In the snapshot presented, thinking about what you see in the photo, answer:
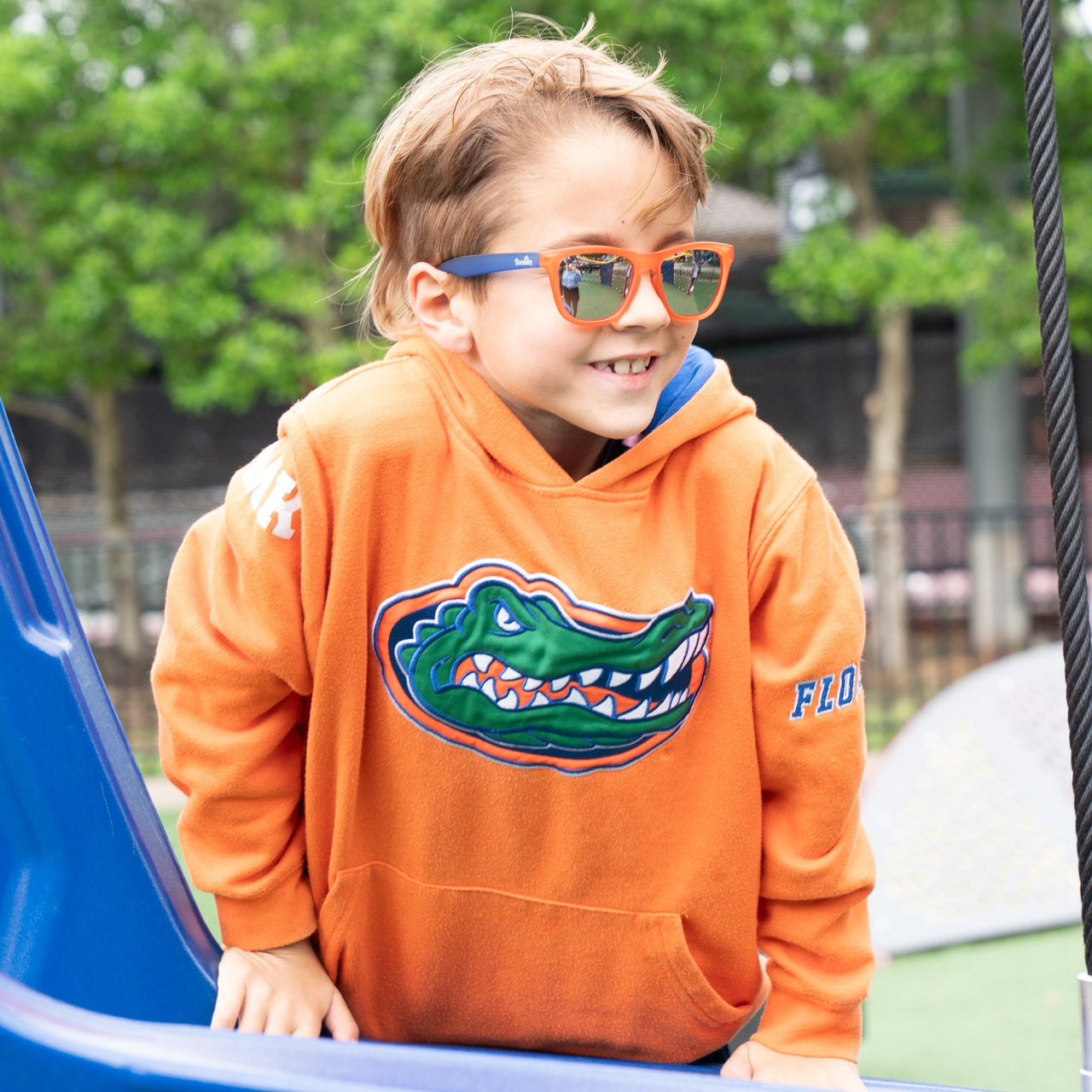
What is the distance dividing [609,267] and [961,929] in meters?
2.80

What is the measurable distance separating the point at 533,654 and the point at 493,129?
489 mm

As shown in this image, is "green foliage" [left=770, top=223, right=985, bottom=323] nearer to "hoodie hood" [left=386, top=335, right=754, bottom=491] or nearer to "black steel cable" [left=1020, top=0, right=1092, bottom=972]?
"hoodie hood" [left=386, top=335, right=754, bottom=491]

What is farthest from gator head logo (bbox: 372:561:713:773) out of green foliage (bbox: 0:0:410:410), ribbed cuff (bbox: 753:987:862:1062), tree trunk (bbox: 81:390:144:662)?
tree trunk (bbox: 81:390:144:662)

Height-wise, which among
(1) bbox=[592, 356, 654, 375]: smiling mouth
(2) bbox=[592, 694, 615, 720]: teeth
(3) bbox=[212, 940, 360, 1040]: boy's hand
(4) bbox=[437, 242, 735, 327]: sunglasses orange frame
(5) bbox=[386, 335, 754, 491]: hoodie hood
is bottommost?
(3) bbox=[212, 940, 360, 1040]: boy's hand

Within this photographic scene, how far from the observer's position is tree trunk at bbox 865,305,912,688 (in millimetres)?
7258

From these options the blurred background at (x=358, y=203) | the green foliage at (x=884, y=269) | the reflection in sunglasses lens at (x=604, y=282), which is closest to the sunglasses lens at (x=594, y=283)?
the reflection in sunglasses lens at (x=604, y=282)

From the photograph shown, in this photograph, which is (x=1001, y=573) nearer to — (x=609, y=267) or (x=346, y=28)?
(x=346, y=28)

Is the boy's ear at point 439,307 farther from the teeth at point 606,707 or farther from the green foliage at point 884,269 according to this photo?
the green foliage at point 884,269

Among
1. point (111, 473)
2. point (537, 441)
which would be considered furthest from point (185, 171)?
point (537, 441)

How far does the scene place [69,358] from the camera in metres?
7.57

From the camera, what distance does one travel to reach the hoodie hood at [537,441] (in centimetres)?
120

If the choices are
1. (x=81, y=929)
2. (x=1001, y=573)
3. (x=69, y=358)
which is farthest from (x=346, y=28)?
(x=81, y=929)

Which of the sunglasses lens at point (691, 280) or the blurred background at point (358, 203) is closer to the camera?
the sunglasses lens at point (691, 280)

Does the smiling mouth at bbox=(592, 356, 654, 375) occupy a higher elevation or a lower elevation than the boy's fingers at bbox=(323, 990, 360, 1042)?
higher
